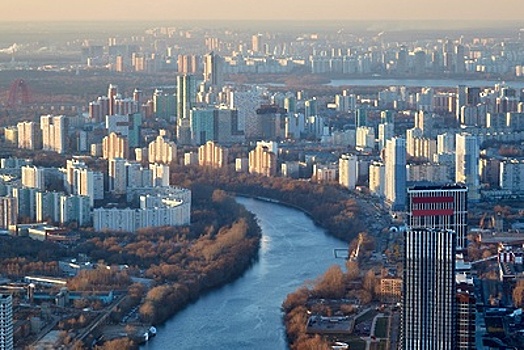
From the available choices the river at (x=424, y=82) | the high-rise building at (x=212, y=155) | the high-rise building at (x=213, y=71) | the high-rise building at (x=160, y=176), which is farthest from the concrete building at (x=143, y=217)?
the river at (x=424, y=82)

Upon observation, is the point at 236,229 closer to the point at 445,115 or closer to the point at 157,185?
the point at 157,185

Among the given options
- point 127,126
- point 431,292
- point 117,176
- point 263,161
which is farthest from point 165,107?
point 431,292

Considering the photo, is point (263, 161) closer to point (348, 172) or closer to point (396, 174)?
point (348, 172)

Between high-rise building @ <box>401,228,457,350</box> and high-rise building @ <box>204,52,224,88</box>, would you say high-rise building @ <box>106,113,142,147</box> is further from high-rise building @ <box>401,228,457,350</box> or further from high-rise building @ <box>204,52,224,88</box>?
high-rise building @ <box>401,228,457,350</box>

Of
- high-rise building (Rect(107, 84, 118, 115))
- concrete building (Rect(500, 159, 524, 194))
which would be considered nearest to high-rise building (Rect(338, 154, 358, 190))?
concrete building (Rect(500, 159, 524, 194))

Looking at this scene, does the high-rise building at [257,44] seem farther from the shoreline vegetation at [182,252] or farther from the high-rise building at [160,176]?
the high-rise building at [160,176]
